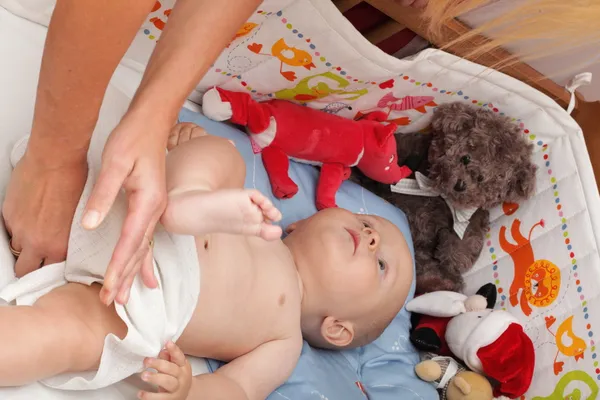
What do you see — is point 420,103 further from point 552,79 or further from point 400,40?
point 552,79

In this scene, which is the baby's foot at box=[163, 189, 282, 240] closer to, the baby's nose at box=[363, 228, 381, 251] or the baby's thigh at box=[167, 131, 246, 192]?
the baby's thigh at box=[167, 131, 246, 192]

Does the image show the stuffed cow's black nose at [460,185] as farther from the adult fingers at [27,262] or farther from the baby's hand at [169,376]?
the adult fingers at [27,262]

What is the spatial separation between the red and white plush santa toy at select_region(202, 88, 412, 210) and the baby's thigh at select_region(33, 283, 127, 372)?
0.55 meters

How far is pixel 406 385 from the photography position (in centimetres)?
130

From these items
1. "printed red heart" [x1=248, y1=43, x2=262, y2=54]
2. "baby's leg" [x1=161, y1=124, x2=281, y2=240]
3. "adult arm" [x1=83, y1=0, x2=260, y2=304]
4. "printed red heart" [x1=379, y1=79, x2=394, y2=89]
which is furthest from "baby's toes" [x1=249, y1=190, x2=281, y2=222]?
"printed red heart" [x1=379, y1=79, x2=394, y2=89]

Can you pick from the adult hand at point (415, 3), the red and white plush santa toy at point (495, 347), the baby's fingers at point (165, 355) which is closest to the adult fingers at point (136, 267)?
the baby's fingers at point (165, 355)

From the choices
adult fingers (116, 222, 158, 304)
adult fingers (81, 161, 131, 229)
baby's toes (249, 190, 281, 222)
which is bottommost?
adult fingers (116, 222, 158, 304)

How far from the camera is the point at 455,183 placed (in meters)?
1.39

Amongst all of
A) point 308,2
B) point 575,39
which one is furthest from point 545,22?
Answer: point 308,2

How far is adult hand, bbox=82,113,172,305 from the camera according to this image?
0.66 meters

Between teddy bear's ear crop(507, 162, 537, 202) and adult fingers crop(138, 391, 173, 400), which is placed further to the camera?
teddy bear's ear crop(507, 162, 537, 202)

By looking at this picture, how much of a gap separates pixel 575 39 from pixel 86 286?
2.44 ft

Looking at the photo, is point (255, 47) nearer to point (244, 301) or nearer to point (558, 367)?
point (244, 301)

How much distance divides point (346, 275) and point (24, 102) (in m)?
0.61
